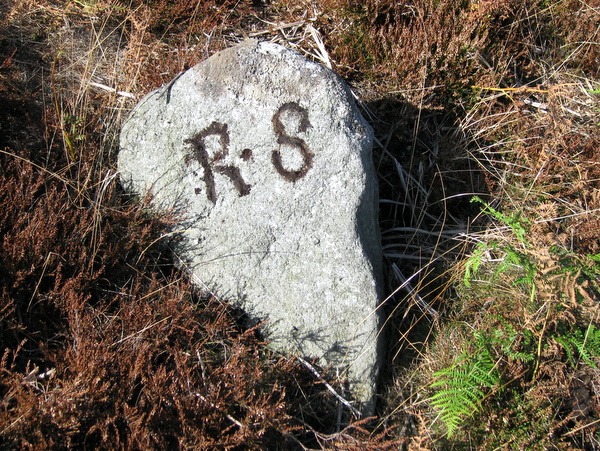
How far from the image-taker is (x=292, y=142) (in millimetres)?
2670

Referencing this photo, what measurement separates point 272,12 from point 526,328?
10.1 feet

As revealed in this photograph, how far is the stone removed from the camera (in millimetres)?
2602

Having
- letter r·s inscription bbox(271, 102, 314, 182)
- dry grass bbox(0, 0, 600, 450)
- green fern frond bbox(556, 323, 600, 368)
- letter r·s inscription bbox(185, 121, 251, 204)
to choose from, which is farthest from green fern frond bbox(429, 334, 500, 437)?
letter r·s inscription bbox(185, 121, 251, 204)

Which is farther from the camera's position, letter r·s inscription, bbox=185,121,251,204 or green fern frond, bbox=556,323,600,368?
letter r·s inscription, bbox=185,121,251,204

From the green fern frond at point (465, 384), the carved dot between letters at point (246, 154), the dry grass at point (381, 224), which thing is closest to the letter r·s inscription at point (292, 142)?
the carved dot between letters at point (246, 154)

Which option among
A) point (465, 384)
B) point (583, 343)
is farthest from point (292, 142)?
point (583, 343)

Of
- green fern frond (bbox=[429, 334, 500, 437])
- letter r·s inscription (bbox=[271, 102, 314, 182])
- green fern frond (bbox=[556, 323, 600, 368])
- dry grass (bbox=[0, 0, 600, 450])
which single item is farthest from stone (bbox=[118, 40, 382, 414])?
green fern frond (bbox=[556, 323, 600, 368])

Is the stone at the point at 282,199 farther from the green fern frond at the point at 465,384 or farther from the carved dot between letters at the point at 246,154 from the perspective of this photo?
the green fern frond at the point at 465,384

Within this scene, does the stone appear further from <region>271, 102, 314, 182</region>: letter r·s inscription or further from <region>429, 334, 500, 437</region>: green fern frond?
<region>429, 334, 500, 437</region>: green fern frond

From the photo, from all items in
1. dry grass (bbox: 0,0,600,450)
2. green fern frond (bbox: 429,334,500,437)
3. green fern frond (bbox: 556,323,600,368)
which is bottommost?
green fern frond (bbox: 556,323,600,368)

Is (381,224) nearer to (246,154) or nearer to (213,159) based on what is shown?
(246,154)

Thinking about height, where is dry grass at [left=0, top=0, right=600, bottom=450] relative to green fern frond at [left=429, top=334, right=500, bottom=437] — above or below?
above

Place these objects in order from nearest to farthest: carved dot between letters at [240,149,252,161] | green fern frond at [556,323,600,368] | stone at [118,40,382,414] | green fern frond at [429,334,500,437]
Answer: green fern frond at [429,334,500,437]
green fern frond at [556,323,600,368]
stone at [118,40,382,414]
carved dot between letters at [240,149,252,161]

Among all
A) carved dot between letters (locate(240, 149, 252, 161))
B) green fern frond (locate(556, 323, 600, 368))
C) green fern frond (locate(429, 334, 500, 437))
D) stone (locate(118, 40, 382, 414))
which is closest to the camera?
green fern frond (locate(429, 334, 500, 437))
